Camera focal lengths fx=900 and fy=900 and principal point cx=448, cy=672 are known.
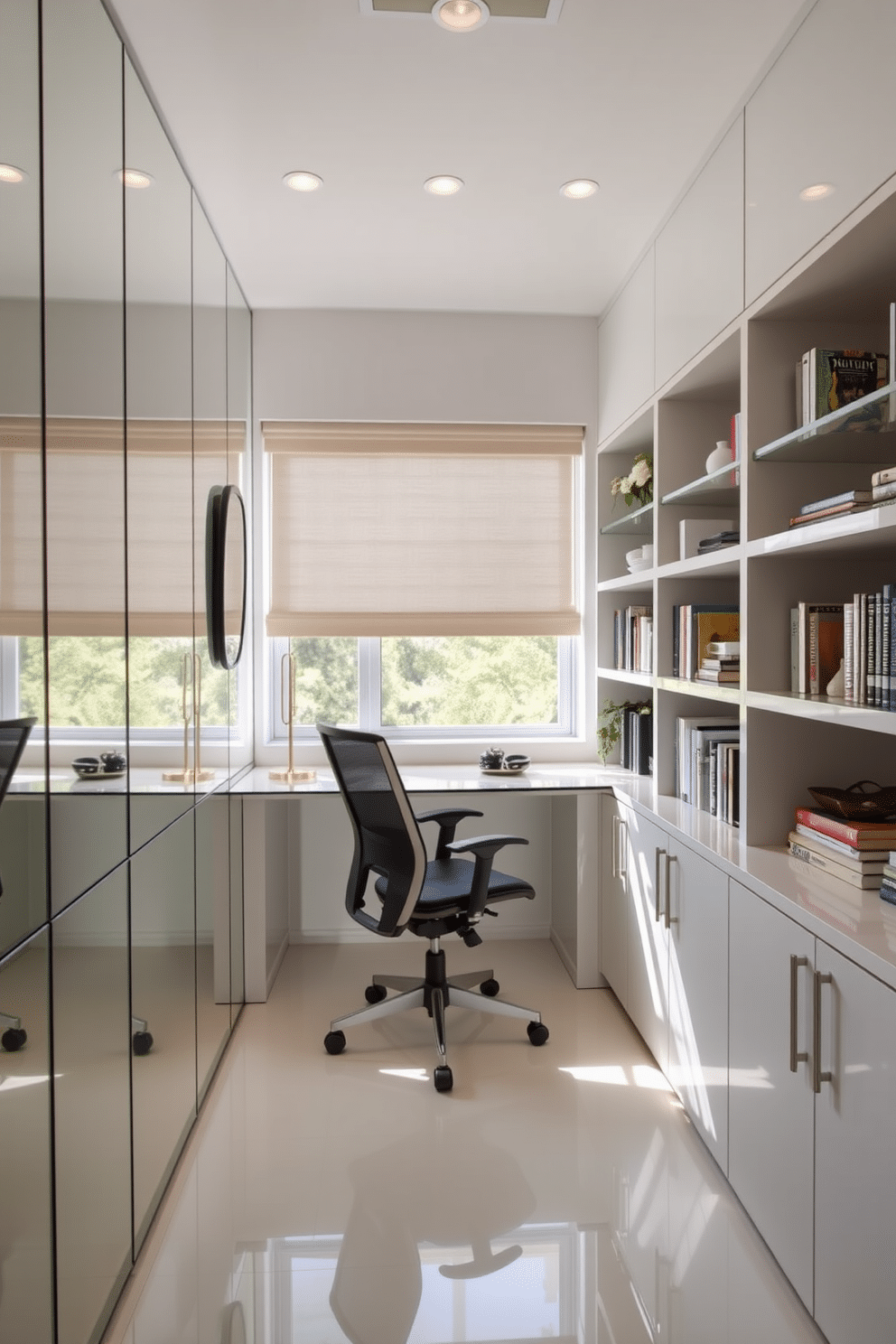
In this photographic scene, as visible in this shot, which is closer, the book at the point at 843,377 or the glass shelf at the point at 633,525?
the book at the point at 843,377

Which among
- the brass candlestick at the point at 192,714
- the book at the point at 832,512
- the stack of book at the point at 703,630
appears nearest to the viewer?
the book at the point at 832,512

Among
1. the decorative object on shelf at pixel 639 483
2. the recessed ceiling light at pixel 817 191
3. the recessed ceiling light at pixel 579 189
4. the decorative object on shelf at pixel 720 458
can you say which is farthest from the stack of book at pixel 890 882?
the recessed ceiling light at pixel 579 189

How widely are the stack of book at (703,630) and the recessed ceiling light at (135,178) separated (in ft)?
6.58

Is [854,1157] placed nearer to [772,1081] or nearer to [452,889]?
[772,1081]

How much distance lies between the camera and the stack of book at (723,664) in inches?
104

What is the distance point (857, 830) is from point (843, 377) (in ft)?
3.49

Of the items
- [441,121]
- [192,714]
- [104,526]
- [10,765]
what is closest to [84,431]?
[104,526]

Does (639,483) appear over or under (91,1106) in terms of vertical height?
over

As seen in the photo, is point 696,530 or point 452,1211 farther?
point 696,530

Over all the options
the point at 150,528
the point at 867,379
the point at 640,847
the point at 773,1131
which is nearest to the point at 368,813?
the point at 640,847

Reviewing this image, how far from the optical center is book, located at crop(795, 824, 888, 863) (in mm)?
1944

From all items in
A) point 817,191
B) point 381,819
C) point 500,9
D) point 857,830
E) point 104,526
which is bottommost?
point 381,819

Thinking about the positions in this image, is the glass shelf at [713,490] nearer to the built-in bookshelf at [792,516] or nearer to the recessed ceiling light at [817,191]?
the built-in bookshelf at [792,516]

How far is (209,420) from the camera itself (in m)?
2.88
